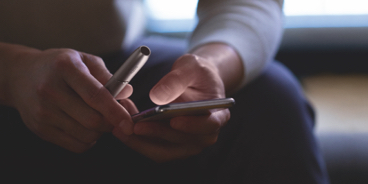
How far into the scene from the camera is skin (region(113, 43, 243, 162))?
1.18ft

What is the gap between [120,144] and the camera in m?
0.49

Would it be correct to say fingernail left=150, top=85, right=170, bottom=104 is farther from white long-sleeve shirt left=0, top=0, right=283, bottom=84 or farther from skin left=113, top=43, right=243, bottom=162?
white long-sleeve shirt left=0, top=0, right=283, bottom=84

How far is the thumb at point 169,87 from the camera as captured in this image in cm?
37

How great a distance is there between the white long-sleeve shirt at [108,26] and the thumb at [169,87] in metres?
0.20

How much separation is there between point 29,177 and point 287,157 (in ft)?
1.48

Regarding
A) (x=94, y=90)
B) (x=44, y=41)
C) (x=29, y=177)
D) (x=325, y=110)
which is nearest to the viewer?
(x=94, y=90)

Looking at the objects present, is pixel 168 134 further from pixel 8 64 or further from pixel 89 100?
pixel 8 64

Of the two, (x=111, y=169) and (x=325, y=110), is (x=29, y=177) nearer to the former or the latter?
(x=111, y=169)

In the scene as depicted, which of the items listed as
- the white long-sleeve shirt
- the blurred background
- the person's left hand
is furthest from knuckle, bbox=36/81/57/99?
the blurred background

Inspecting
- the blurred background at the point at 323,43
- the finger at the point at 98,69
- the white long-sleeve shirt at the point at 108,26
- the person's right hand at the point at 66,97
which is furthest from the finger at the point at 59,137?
the blurred background at the point at 323,43

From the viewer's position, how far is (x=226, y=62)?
0.52m

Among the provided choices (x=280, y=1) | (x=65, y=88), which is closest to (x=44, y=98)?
(x=65, y=88)

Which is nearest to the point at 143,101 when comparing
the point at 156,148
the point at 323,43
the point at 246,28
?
the point at 156,148

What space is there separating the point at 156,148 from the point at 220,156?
0.51 ft
